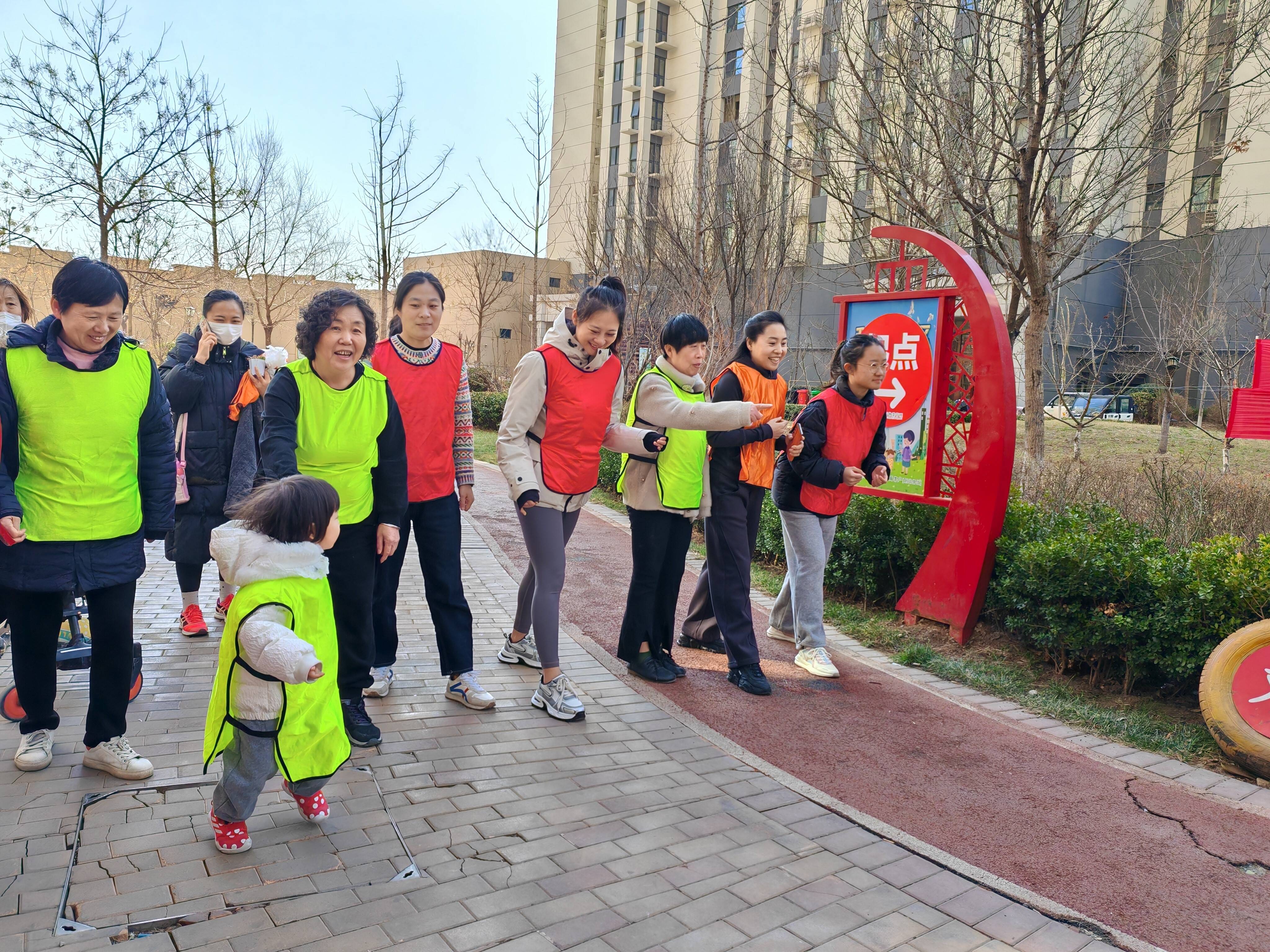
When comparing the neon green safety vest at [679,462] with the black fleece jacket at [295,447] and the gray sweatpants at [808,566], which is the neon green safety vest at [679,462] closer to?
the gray sweatpants at [808,566]

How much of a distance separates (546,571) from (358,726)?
42.4 inches

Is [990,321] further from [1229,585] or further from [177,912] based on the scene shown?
[177,912]

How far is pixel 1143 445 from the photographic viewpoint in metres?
20.6

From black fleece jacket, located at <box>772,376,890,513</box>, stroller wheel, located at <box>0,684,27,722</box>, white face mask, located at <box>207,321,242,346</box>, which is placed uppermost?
white face mask, located at <box>207,321,242,346</box>

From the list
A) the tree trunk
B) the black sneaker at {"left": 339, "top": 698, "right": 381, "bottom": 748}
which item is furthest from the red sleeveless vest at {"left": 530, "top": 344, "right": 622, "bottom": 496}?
the tree trunk

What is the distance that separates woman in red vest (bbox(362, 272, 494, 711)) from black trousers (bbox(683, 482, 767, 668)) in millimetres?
1362

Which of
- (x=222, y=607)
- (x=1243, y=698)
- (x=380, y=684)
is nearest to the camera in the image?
(x=1243, y=698)

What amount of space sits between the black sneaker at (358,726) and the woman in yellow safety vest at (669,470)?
1.57 meters

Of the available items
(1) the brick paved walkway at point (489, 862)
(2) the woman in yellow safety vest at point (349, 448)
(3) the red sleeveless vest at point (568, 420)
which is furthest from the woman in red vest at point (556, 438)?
(2) the woman in yellow safety vest at point (349, 448)


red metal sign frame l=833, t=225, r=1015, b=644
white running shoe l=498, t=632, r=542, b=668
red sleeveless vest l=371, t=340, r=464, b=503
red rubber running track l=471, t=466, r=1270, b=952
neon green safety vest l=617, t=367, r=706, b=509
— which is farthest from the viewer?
red metal sign frame l=833, t=225, r=1015, b=644

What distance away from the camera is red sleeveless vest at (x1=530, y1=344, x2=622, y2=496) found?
425cm

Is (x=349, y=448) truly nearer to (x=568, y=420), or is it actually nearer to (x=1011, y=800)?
(x=568, y=420)

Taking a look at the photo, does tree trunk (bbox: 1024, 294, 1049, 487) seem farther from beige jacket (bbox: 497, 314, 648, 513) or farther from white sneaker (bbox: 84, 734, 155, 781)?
white sneaker (bbox: 84, 734, 155, 781)

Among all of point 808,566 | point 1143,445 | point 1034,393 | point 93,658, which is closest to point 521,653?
point 808,566
